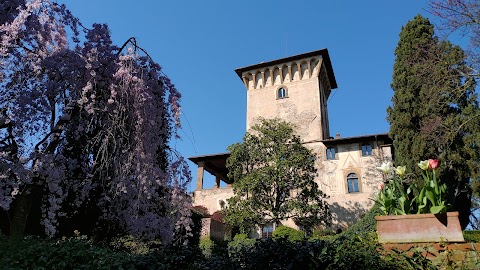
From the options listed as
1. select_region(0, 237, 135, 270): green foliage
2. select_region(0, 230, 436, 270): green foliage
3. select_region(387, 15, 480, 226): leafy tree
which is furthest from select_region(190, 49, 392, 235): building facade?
select_region(0, 237, 135, 270): green foliage

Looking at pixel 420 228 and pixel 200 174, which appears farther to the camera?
pixel 200 174

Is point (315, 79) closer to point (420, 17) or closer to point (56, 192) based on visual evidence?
point (420, 17)

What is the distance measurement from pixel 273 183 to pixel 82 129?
1581 centimetres

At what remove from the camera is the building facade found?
74.0 ft

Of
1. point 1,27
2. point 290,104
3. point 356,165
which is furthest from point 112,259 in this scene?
point 290,104

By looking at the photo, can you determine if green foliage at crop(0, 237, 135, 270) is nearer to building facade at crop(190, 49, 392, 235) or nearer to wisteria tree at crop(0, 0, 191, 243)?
wisteria tree at crop(0, 0, 191, 243)

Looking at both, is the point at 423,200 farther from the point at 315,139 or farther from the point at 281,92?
the point at 281,92

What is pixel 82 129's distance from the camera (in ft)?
17.2

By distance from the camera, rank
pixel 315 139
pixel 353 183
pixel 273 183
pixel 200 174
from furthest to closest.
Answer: pixel 200 174 → pixel 315 139 → pixel 353 183 → pixel 273 183

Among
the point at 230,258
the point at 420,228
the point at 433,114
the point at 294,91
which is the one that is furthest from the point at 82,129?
the point at 294,91

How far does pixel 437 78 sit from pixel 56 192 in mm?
11035

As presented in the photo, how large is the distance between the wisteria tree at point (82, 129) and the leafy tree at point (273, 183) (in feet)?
45.4

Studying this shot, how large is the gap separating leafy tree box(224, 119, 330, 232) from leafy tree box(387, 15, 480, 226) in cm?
538

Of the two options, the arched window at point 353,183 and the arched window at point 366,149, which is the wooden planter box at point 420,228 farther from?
the arched window at point 366,149
